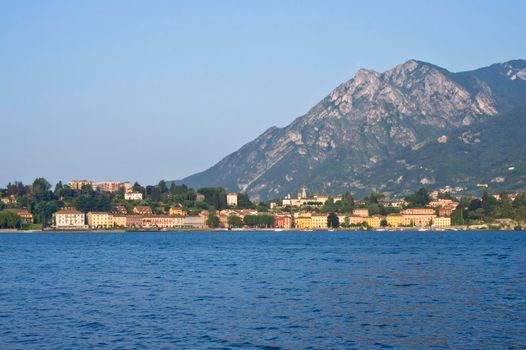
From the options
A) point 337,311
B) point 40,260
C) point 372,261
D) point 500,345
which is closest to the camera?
point 500,345

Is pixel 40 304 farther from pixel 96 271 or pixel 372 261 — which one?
pixel 372 261

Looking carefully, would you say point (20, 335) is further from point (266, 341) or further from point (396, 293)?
point (396, 293)

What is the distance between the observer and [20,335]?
122 feet

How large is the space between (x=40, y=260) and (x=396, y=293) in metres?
51.7

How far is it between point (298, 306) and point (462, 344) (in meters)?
12.7

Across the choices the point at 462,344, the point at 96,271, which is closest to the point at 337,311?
the point at 462,344

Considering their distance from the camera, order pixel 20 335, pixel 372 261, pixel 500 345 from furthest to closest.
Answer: pixel 372 261 → pixel 20 335 → pixel 500 345

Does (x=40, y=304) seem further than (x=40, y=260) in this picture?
No

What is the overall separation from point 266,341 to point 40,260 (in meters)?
61.3

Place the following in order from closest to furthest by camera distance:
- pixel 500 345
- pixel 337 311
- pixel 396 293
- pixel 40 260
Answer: pixel 500 345
pixel 337 311
pixel 396 293
pixel 40 260

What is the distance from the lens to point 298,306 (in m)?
45.8

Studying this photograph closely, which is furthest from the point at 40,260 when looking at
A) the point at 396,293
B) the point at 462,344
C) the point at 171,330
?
the point at 462,344

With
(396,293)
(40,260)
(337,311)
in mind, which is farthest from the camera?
(40,260)

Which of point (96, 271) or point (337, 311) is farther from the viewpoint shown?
point (96, 271)
